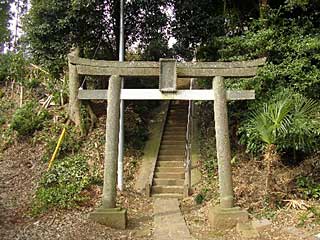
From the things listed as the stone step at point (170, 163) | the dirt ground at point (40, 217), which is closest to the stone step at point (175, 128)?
the stone step at point (170, 163)

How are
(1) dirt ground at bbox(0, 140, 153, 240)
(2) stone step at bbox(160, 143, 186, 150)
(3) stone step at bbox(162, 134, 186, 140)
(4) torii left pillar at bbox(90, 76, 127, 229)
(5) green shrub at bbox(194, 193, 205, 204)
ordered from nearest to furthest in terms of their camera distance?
(1) dirt ground at bbox(0, 140, 153, 240)
(4) torii left pillar at bbox(90, 76, 127, 229)
(5) green shrub at bbox(194, 193, 205, 204)
(2) stone step at bbox(160, 143, 186, 150)
(3) stone step at bbox(162, 134, 186, 140)

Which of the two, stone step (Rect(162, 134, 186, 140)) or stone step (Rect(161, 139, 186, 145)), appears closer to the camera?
stone step (Rect(161, 139, 186, 145))

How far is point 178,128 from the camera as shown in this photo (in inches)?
551

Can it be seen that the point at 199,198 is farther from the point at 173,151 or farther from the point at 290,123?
the point at 173,151

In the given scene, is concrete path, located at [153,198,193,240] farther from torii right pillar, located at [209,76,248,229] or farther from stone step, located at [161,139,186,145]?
stone step, located at [161,139,186,145]

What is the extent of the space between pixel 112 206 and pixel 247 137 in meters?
4.03

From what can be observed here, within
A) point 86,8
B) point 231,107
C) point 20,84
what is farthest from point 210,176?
point 20,84

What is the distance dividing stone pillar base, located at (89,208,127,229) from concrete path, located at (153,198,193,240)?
2.29 ft

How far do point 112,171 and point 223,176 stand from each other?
226cm

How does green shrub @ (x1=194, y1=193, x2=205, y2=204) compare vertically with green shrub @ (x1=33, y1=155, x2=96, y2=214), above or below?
below

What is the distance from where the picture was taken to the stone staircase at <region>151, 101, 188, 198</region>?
404 inches

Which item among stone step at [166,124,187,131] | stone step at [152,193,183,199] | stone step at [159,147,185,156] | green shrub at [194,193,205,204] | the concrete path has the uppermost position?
stone step at [166,124,187,131]

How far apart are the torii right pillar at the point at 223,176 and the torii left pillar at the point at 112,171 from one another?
6.18 ft

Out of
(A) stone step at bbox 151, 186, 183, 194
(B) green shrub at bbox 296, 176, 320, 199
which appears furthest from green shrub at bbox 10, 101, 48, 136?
(B) green shrub at bbox 296, 176, 320, 199
